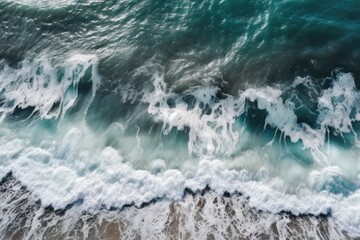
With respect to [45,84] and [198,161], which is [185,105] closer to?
[198,161]

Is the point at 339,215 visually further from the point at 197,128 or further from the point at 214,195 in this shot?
the point at 197,128

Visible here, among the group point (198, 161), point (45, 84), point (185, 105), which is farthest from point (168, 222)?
point (45, 84)

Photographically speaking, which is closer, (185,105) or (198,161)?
(198,161)

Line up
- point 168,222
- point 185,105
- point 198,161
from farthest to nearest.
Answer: point 185,105, point 198,161, point 168,222

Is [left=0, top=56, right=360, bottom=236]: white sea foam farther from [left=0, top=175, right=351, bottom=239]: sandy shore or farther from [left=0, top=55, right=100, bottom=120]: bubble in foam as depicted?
[left=0, top=175, right=351, bottom=239]: sandy shore

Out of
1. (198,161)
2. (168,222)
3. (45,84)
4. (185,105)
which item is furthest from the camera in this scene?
(45,84)

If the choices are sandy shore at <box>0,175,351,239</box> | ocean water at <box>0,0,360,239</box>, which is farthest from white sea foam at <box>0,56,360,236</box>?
sandy shore at <box>0,175,351,239</box>

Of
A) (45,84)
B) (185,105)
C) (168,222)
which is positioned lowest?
(168,222)

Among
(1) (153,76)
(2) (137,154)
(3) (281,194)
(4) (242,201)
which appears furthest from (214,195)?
(1) (153,76)
